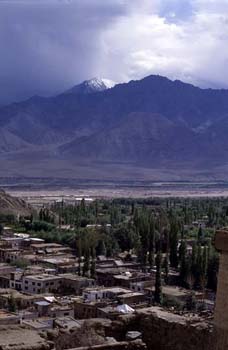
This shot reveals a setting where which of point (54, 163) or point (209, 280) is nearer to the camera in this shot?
point (209, 280)

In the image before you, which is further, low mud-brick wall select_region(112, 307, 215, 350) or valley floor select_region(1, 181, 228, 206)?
Result: valley floor select_region(1, 181, 228, 206)

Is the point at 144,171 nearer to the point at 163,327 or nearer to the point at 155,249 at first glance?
the point at 155,249

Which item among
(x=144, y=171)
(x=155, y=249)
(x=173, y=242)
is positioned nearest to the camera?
(x=173, y=242)

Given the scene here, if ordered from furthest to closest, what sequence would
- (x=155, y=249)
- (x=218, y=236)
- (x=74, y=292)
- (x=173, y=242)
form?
(x=155, y=249), (x=173, y=242), (x=74, y=292), (x=218, y=236)

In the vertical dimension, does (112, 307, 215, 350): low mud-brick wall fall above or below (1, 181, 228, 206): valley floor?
below

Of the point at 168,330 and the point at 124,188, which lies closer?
the point at 168,330

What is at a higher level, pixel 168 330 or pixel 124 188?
pixel 124 188

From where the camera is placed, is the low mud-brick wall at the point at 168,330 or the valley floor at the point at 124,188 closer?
the low mud-brick wall at the point at 168,330

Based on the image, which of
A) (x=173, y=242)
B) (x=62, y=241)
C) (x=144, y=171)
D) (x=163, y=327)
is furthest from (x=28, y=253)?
(x=144, y=171)

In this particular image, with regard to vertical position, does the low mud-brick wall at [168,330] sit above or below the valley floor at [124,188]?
below

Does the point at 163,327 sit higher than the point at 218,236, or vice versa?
the point at 218,236

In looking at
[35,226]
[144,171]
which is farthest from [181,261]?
[144,171]
